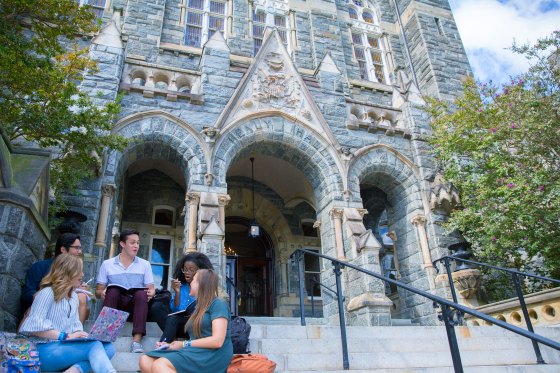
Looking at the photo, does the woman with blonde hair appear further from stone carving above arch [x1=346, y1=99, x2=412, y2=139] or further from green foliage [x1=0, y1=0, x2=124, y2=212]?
stone carving above arch [x1=346, y1=99, x2=412, y2=139]

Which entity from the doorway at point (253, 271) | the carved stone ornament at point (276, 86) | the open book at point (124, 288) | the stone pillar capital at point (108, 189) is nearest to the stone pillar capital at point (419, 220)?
the carved stone ornament at point (276, 86)

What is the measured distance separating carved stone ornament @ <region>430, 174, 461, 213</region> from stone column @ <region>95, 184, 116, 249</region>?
697 cm

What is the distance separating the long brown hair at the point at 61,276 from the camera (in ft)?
11.2

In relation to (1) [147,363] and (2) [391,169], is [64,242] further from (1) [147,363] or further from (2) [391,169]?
(2) [391,169]

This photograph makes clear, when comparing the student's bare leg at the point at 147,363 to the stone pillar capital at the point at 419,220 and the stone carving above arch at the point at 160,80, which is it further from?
the stone pillar capital at the point at 419,220

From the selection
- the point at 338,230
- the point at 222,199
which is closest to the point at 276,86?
the point at 222,199

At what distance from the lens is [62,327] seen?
3.39 meters

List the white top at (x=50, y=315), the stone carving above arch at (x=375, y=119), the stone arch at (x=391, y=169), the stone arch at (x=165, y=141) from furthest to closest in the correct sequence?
1. the stone carving above arch at (x=375, y=119)
2. the stone arch at (x=391, y=169)
3. the stone arch at (x=165, y=141)
4. the white top at (x=50, y=315)

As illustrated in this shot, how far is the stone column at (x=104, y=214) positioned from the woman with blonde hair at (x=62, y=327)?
4.03 meters

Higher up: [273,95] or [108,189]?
[273,95]

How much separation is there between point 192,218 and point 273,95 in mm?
3686

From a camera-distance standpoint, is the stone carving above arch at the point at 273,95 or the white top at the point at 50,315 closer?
the white top at the point at 50,315

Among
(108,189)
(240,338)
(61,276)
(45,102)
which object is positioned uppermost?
(45,102)

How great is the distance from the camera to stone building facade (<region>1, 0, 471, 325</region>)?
8.42 m
